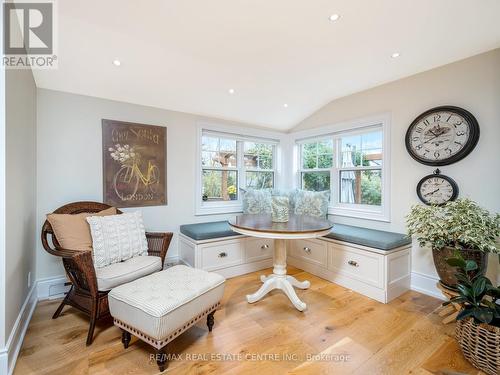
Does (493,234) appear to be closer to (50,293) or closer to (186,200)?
(186,200)

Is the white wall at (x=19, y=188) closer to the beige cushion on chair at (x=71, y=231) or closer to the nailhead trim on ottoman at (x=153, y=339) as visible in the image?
the beige cushion on chair at (x=71, y=231)

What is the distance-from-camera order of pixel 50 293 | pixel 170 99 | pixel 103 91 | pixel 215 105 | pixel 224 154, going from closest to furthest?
1. pixel 50 293
2. pixel 103 91
3. pixel 170 99
4. pixel 215 105
5. pixel 224 154

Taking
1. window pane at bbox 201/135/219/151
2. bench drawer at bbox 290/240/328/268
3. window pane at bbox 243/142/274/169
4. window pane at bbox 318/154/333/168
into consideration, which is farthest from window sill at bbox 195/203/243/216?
window pane at bbox 318/154/333/168

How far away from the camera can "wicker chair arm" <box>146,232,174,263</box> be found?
8.10 ft

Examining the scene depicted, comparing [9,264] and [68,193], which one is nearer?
[9,264]

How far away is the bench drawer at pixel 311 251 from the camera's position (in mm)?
3074

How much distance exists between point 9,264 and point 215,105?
8.51 ft

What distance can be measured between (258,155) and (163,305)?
9.89 feet

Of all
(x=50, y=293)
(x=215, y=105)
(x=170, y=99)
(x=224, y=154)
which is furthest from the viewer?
(x=224, y=154)

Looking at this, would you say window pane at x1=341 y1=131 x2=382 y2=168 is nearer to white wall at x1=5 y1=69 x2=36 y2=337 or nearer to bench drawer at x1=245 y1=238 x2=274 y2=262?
bench drawer at x1=245 y1=238 x2=274 y2=262

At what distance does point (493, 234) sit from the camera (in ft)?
6.72

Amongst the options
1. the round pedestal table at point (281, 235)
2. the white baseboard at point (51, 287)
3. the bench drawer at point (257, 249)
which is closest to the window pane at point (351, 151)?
the round pedestal table at point (281, 235)

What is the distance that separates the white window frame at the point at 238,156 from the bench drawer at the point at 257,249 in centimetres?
69

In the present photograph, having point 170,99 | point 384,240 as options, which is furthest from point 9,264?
point 384,240
